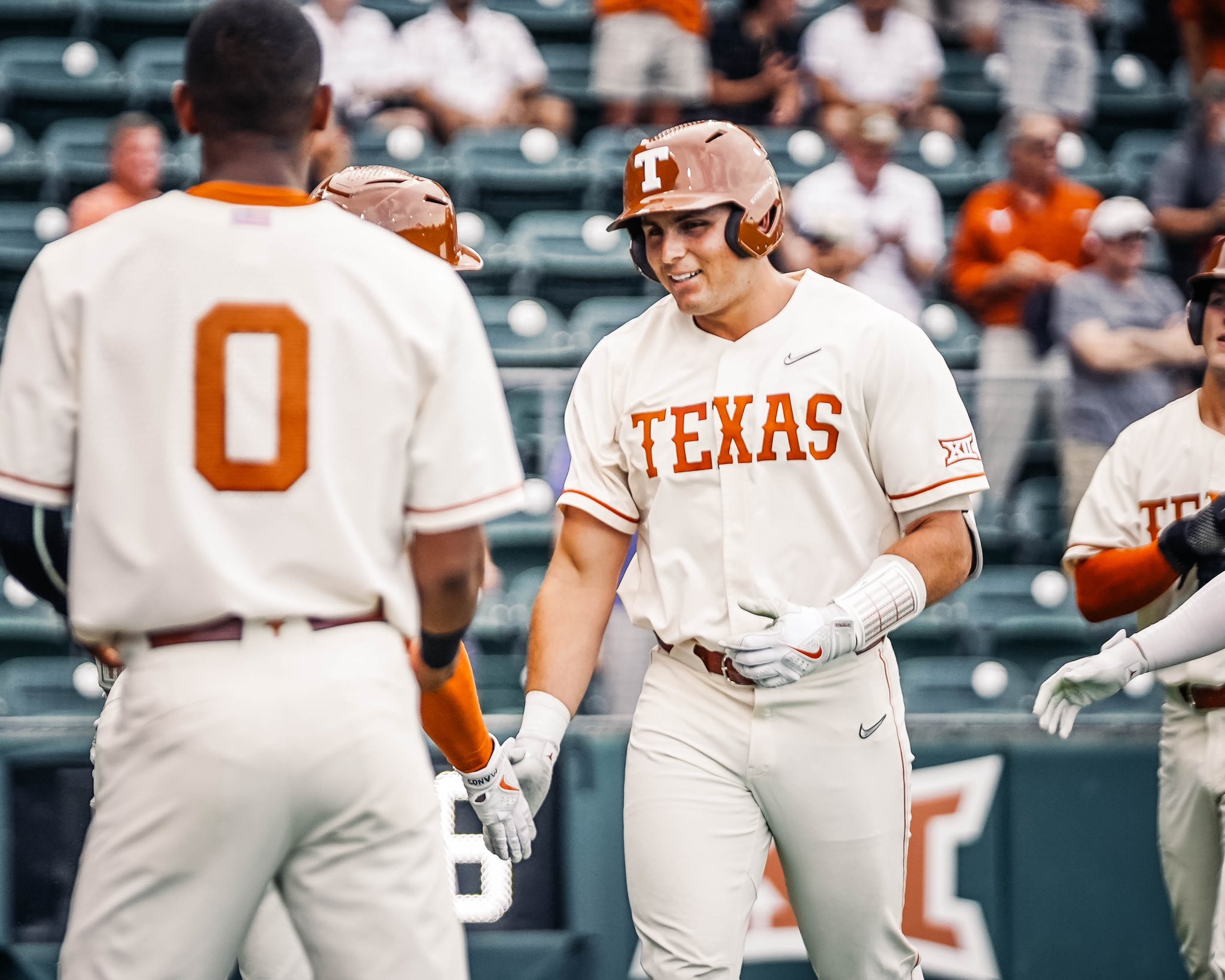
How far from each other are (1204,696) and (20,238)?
20.2ft

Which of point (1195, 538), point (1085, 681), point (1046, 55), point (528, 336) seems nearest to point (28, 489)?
point (1085, 681)

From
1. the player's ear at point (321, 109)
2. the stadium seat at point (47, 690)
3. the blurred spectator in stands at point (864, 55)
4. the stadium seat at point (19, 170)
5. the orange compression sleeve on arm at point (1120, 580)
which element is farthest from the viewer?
the blurred spectator in stands at point (864, 55)

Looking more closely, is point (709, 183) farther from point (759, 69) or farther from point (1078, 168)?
point (1078, 168)

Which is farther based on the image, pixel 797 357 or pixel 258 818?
pixel 797 357

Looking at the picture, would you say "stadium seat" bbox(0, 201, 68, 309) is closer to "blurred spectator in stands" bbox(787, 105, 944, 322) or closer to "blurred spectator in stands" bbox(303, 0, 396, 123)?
"blurred spectator in stands" bbox(303, 0, 396, 123)

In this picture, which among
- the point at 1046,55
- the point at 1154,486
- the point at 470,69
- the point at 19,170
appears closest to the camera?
the point at 1154,486

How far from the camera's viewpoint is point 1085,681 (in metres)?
3.73

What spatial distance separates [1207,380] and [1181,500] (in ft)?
1.06

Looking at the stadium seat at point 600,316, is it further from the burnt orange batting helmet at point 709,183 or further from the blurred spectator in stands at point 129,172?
the burnt orange batting helmet at point 709,183

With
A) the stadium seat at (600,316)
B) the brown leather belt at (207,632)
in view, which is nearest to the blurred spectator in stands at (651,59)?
the stadium seat at (600,316)

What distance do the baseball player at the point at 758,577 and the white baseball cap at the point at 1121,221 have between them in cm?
324

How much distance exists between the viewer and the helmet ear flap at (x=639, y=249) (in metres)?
3.52

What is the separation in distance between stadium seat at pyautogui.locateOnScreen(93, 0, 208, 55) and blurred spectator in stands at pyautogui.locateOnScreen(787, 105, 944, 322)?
3950 millimetres

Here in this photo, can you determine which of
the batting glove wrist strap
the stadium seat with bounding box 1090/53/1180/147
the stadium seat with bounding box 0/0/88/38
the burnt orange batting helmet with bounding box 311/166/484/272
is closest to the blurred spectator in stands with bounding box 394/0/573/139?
the stadium seat with bounding box 0/0/88/38
